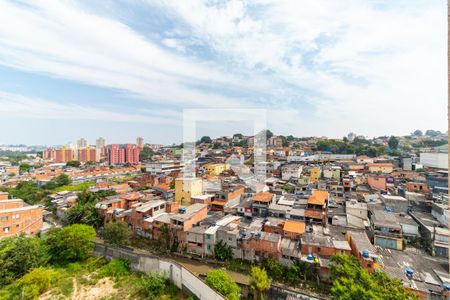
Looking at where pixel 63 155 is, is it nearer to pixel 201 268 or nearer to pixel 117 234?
pixel 117 234

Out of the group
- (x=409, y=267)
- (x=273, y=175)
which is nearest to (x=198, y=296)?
(x=409, y=267)

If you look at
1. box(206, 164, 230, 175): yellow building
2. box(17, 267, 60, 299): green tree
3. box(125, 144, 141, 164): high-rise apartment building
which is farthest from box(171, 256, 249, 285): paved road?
box(125, 144, 141, 164): high-rise apartment building

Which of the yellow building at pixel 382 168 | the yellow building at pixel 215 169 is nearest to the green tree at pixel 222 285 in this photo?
the yellow building at pixel 215 169

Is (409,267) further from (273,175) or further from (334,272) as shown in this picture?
(273,175)

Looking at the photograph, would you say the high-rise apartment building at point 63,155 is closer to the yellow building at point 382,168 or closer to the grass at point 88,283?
the grass at point 88,283

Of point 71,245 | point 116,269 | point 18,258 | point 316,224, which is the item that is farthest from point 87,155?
point 316,224

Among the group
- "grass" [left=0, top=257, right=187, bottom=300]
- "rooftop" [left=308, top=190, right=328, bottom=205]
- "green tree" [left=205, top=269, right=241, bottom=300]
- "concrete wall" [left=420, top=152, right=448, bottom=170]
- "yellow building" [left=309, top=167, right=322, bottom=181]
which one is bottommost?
"grass" [left=0, top=257, right=187, bottom=300]

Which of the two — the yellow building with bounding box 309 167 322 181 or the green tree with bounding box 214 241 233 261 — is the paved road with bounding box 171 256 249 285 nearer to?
the green tree with bounding box 214 241 233 261
